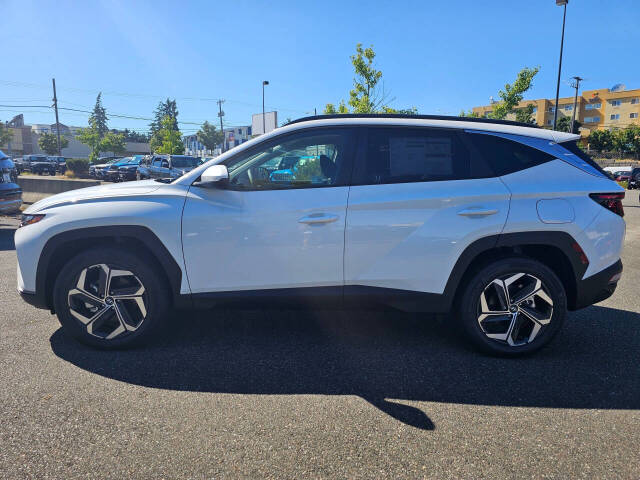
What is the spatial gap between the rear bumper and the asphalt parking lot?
1.58ft

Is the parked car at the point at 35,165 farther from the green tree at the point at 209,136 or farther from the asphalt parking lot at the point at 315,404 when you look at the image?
the green tree at the point at 209,136

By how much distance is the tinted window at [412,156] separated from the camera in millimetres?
3291

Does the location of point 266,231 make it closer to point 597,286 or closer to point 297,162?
point 297,162

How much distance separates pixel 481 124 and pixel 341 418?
2.48 meters

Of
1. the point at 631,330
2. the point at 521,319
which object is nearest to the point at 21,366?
the point at 521,319

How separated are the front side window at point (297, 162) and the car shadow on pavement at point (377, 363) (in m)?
1.31

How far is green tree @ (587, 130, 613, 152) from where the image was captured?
63.1m

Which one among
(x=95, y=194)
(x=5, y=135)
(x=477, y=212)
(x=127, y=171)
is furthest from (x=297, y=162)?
(x=5, y=135)

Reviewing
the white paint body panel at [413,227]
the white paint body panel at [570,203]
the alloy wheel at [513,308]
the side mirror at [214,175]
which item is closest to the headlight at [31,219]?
the side mirror at [214,175]

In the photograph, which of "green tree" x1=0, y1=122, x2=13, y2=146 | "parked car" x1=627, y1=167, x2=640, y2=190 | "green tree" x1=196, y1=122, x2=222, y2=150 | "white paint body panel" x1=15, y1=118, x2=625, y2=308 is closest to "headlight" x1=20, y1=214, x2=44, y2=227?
"white paint body panel" x1=15, y1=118, x2=625, y2=308

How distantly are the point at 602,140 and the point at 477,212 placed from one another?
73.8m

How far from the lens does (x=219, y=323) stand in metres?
4.09

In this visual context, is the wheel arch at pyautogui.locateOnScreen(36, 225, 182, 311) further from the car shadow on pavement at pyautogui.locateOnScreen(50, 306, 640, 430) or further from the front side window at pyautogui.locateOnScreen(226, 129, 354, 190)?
the front side window at pyautogui.locateOnScreen(226, 129, 354, 190)

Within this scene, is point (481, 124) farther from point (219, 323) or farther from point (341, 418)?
point (219, 323)
